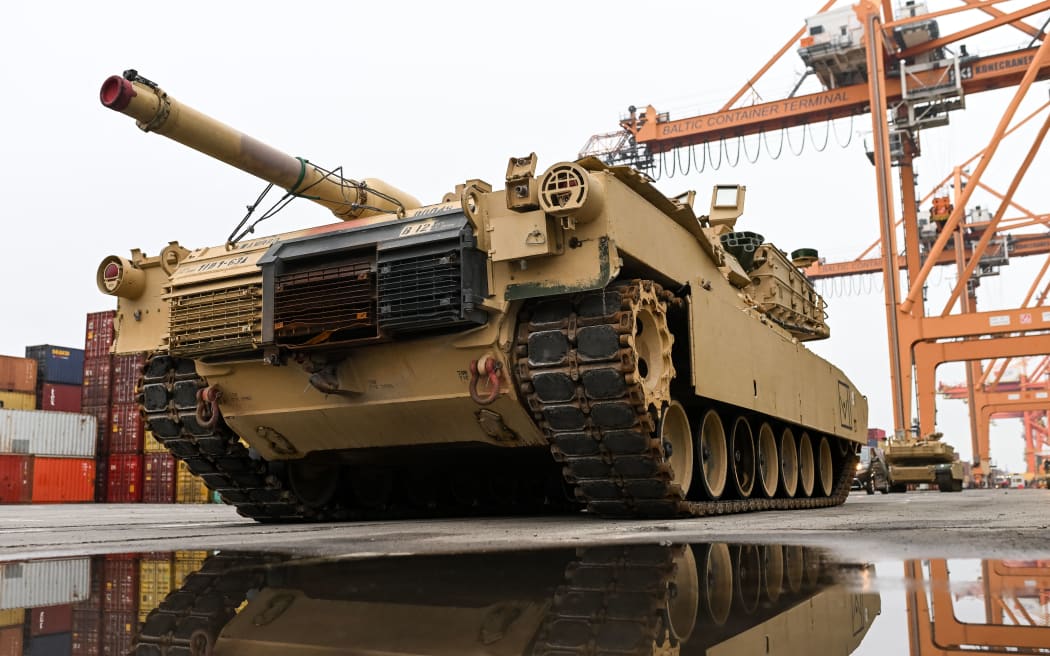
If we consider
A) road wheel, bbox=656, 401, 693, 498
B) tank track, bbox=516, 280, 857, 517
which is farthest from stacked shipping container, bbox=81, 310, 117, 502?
tank track, bbox=516, 280, 857, 517

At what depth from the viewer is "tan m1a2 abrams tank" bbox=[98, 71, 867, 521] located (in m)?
9.31

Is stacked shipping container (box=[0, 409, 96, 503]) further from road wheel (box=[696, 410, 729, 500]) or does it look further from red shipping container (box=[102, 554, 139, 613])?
red shipping container (box=[102, 554, 139, 613])

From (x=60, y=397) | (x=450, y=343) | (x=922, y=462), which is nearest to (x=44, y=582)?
(x=450, y=343)

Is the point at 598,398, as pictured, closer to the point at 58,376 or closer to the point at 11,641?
the point at 11,641

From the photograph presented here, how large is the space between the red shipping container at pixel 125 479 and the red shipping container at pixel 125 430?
0.98 ft

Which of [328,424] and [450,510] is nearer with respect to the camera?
[328,424]

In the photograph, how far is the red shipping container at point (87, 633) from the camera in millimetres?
3016

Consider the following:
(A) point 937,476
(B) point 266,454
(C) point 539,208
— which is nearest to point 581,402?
(C) point 539,208

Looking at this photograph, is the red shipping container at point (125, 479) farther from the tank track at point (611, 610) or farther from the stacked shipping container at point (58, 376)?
the tank track at point (611, 610)

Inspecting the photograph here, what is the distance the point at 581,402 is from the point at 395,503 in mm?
5191

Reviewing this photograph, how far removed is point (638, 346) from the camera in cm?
971

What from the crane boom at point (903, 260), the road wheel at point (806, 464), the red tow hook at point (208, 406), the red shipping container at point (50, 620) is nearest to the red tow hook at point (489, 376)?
the red tow hook at point (208, 406)

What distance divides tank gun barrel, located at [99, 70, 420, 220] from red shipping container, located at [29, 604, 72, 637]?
643 cm

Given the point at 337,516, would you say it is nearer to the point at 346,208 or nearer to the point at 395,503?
the point at 395,503
